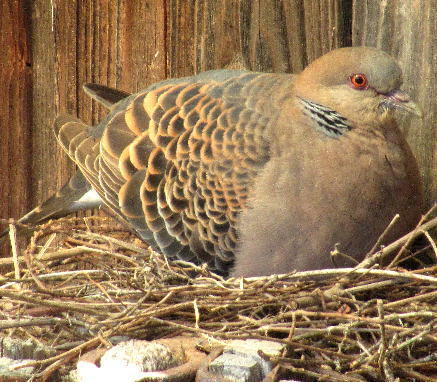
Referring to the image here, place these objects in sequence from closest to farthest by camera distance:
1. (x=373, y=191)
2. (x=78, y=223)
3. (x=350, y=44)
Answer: (x=373, y=191) → (x=350, y=44) → (x=78, y=223)

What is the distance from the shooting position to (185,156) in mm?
4082

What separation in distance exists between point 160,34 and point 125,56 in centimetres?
21

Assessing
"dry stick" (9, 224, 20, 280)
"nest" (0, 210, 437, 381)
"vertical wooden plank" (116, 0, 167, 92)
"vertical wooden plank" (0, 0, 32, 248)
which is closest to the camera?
"nest" (0, 210, 437, 381)

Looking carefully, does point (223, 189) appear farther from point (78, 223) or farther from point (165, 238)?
point (78, 223)

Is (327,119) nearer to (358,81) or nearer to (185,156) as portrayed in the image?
(358,81)

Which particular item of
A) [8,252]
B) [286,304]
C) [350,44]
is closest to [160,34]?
[350,44]

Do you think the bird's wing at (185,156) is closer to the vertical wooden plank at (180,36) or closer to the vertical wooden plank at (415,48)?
the vertical wooden plank at (180,36)

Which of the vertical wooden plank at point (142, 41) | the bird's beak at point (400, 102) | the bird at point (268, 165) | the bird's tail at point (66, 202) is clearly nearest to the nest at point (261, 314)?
the bird at point (268, 165)

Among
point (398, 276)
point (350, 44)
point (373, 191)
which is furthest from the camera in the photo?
point (350, 44)

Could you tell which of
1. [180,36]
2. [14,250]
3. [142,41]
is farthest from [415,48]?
[14,250]

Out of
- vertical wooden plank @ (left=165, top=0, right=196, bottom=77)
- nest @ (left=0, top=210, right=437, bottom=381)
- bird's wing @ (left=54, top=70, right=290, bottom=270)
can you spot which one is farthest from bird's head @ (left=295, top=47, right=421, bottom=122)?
vertical wooden plank @ (left=165, top=0, right=196, bottom=77)

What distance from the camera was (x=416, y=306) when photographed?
3244 millimetres

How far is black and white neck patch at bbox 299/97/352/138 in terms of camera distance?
3922mm

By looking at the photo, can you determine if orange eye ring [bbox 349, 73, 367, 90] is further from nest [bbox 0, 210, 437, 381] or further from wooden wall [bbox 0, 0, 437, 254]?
nest [bbox 0, 210, 437, 381]
